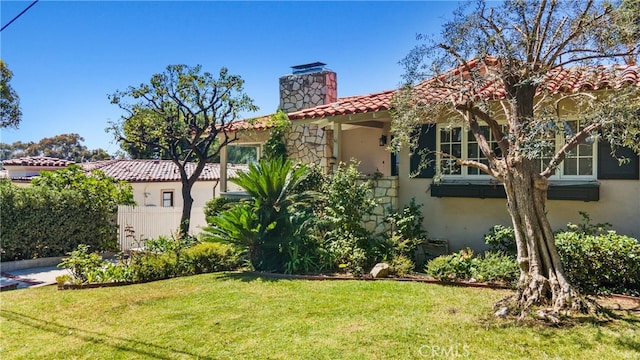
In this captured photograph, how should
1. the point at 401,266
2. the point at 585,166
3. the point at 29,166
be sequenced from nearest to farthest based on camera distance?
the point at 401,266, the point at 585,166, the point at 29,166

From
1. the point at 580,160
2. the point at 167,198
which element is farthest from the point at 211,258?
the point at 167,198

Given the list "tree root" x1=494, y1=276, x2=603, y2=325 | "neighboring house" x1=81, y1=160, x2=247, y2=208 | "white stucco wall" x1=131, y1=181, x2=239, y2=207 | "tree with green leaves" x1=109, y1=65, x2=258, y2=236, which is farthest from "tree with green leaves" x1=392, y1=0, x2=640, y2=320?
"white stucco wall" x1=131, y1=181, x2=239, y2=207

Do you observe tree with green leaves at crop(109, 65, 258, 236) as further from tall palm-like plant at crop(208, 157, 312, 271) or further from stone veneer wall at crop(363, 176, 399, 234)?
stone veneer wall at crop(363, 176, 399, 234)

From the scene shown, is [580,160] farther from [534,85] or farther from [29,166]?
[29,166]

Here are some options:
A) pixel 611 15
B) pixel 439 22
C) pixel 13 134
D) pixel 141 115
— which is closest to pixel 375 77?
pixel 439 22

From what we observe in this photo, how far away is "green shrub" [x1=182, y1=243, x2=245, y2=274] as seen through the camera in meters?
10.2

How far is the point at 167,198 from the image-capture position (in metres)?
28.3

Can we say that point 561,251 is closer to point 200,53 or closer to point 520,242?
point 520,242

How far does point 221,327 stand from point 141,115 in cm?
1091

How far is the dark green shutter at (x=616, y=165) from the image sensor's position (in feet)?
28.3

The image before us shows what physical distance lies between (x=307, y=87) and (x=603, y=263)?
13707mm

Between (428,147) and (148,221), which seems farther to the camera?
(148,221)

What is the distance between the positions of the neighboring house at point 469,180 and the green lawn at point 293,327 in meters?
3.17

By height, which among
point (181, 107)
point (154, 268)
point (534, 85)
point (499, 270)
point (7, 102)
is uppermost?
point (7, 102)
